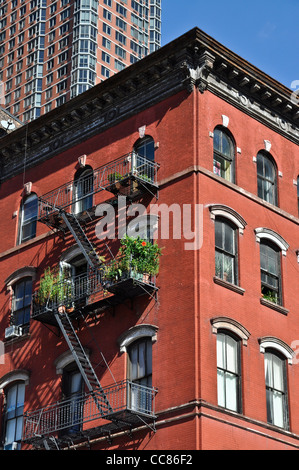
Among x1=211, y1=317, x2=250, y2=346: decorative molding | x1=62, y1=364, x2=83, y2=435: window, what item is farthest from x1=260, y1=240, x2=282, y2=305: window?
x1=62, y1=364, x2=83, y2=435: window

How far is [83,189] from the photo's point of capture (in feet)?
120

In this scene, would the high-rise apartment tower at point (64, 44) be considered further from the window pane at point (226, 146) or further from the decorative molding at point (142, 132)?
the window pane at point (226, 146)

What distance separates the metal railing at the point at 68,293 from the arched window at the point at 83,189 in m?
3.19

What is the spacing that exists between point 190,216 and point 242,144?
4821 millimetres

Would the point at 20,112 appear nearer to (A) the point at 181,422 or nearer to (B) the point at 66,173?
(B) the point at 66,173

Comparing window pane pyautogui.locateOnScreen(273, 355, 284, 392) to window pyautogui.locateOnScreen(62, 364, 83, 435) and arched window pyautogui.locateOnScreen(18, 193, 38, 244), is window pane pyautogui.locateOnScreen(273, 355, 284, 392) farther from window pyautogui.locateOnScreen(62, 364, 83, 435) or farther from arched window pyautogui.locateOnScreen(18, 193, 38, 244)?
arched window pyautogui.locateOnScreen(18, 193, 38, 244)

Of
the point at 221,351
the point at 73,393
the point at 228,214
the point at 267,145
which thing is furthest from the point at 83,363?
the point at 267,145

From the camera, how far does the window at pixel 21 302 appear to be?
3634 centimetres

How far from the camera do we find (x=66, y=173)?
37531mm

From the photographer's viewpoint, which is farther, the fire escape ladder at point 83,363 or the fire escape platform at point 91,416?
the fire escape ladder at point 83,363

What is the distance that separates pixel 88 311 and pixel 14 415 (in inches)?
201

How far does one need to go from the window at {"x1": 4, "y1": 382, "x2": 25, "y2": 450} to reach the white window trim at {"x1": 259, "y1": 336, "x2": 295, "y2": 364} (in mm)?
9372

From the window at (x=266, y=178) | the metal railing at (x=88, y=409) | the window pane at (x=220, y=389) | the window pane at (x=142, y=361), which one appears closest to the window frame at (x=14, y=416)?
the metal railing at (x=88, y=409)

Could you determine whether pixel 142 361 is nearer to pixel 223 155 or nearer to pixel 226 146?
pixel 223 155
